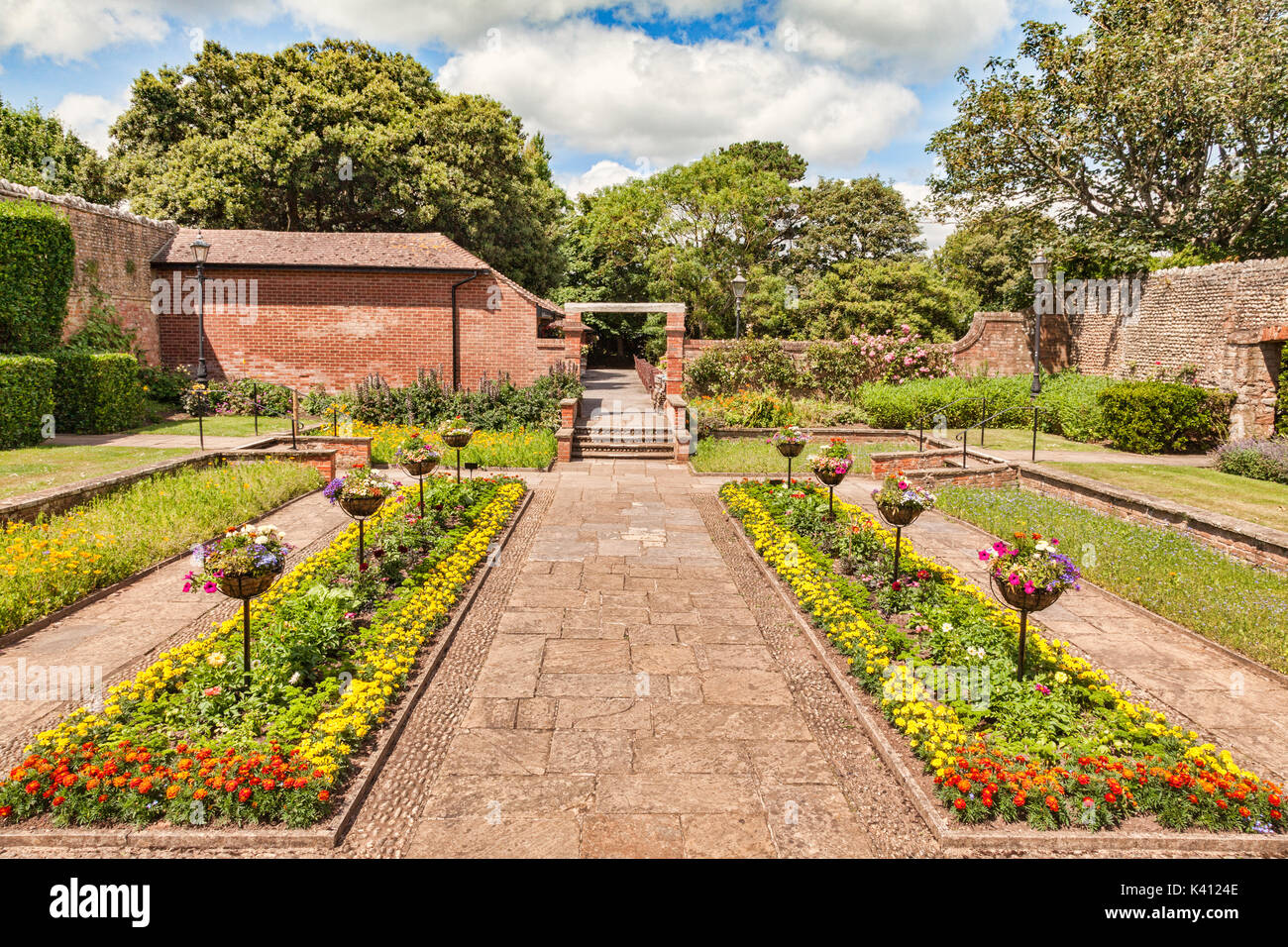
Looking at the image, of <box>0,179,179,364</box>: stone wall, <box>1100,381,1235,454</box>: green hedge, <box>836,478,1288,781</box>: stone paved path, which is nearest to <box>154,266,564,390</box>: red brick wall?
<box>0,179,179,364</box>: stone wall

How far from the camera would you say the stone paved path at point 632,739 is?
3.96 meters

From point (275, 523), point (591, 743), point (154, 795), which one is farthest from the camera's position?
point (275, 523)

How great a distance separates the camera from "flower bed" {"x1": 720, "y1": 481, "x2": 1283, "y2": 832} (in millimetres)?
4047

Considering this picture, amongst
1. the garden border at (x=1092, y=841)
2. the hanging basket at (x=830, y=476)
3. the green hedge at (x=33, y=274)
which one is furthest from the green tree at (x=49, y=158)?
the garden border at (x=1092, y=841)

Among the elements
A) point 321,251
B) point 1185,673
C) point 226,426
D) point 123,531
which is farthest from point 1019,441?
point 321,251

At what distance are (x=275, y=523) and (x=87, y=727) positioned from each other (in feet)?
20.1

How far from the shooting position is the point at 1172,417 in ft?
51.0

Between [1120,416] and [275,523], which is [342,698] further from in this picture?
[1120,416]

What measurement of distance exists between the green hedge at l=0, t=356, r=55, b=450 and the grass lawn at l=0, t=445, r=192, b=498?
42 cm

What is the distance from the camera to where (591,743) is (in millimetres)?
4875

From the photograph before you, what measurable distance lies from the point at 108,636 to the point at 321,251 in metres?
16.8

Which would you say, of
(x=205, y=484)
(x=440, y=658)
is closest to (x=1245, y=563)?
(x=440, y=658)

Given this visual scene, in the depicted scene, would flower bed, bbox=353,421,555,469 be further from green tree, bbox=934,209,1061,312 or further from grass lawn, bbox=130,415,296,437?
green tree, bbox=934,209,1061,312

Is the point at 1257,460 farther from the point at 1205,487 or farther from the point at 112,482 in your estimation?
the point at 112,482
